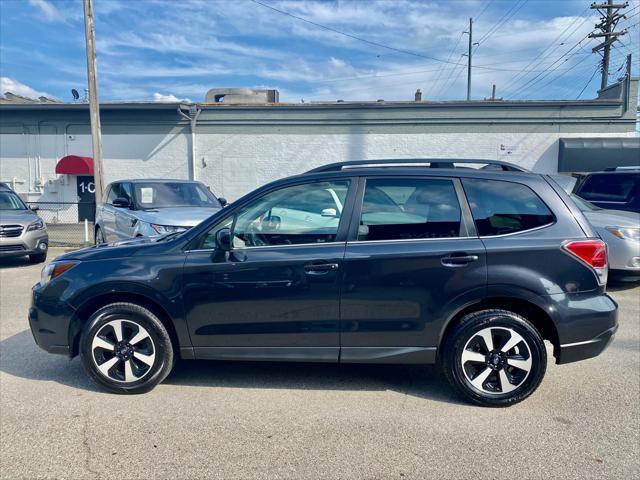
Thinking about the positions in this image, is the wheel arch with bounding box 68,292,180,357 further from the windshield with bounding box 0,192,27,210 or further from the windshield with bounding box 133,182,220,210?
the windshield with bounding box 0,192,27,210

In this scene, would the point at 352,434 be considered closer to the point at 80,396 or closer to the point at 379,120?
the point at 80,396

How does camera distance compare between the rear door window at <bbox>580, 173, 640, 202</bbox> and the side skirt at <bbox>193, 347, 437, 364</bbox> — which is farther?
the rear door window at <bbox>580, 173, 640, 202</bbox>

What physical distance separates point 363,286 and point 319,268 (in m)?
0.36

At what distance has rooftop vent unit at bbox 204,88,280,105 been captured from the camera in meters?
21.3

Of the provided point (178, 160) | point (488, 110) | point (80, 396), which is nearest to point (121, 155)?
point (178, 160)

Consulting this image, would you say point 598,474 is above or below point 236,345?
below

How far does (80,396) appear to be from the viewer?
3.72 meters

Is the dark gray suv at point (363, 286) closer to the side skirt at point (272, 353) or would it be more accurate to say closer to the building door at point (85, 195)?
the side skirt at point (272, 353)

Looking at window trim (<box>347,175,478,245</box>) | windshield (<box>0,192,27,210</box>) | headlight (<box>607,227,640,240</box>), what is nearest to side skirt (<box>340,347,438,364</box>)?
window trim (<box>347,175,478,245</box>)

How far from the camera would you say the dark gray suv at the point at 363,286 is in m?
3.44

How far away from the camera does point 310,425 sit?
3.26 m

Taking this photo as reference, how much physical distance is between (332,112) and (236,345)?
1579cm

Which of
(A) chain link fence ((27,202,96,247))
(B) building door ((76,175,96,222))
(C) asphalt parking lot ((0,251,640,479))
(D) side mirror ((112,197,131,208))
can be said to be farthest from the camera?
(B) building door ((76,175,96,222))

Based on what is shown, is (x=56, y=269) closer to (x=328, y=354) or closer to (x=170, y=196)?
(x=328, y=354)
